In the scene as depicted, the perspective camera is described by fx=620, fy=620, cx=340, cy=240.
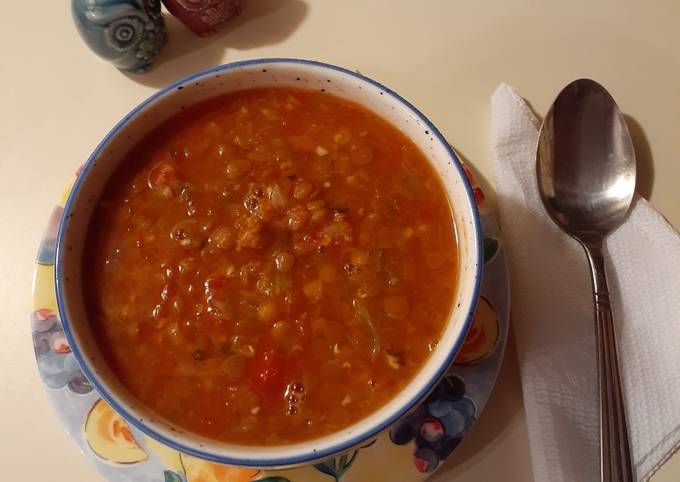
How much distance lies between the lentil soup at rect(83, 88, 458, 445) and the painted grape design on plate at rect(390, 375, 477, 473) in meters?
0.19

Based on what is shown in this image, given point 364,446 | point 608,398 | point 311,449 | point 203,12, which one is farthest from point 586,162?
point 203,12

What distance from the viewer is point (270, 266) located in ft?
4.42

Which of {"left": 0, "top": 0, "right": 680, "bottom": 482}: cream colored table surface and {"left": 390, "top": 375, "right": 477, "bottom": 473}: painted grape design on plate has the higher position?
{"left": 0, "top": 0, "right": 680, "bottom": 482}: cream colored table surface

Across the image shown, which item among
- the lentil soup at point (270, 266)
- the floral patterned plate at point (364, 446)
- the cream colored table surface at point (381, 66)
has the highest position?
the cream colored table surface at point (381, 66)

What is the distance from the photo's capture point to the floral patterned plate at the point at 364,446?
140 centimetres

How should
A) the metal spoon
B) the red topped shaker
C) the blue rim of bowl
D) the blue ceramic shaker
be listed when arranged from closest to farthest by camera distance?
the blue rim of bowl < the metal spoon < the blue ceramic shaker < the red topped shaker

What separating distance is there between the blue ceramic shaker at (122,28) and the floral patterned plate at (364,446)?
0.78 m

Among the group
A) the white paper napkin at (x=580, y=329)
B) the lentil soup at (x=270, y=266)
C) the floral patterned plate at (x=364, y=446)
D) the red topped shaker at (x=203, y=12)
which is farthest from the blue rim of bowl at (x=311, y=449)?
the red topped shaker at (x=203, y=12)

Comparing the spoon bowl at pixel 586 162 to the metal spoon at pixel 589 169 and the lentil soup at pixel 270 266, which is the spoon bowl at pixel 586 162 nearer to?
the metal spoon at pixel 589 169

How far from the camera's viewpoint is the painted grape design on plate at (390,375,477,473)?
1.41 meters

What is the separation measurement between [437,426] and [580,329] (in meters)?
0.42

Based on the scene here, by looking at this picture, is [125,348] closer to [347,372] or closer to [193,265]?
[193,265]

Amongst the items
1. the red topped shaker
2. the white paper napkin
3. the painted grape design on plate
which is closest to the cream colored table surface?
the red topped shaker

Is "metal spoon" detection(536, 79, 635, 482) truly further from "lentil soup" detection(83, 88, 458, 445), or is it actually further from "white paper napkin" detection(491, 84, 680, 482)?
"lentil soup" detection(83, 88, 458, 445)
